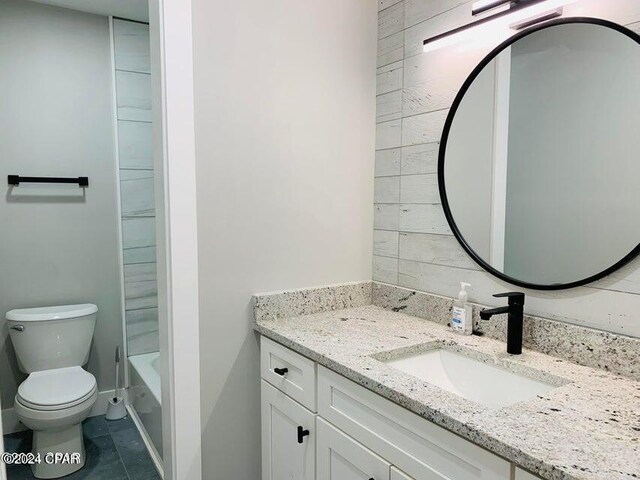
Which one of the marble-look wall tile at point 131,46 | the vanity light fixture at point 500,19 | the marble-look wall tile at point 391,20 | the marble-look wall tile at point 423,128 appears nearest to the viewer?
the vanity light fixture at point 500,19

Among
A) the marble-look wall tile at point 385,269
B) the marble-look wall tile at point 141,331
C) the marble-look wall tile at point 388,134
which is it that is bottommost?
the marble-look wall tile at point 141,331

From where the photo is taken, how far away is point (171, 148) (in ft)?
4.92

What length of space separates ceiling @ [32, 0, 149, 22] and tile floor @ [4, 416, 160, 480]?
245 cm

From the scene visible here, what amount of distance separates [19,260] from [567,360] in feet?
8.97

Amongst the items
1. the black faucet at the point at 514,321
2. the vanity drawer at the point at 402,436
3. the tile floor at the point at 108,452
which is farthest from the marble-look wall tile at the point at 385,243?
the tile floor at the point at 108,452

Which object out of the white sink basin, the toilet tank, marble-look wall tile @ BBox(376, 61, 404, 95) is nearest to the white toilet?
the toilet tank

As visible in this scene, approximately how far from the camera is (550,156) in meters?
1.35

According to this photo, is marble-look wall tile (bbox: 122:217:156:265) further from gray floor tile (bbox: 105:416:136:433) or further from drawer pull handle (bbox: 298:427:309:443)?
drawer pull handle (bbox: 298:427:309:443)

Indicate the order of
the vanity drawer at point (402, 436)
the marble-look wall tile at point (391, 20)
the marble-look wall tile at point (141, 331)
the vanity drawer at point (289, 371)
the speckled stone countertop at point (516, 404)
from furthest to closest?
the marble-look wall tile at point (141, 331) → the marble-look wall tile at point (391, 20) → the vanity drawer at point (289, 371) → the vanity drawer at point (402, 436) → the speckled stone countertop at point (516, 404)

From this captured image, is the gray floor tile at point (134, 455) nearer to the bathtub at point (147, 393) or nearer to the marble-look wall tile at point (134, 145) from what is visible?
the bathtub at point (147, 393)

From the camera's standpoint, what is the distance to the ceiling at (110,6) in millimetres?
2479

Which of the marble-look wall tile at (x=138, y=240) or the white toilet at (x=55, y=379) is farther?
the marble-look wall tile at (x=138, y=240)

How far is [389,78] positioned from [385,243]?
0.71 m

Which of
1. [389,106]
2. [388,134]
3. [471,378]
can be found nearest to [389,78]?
[389,106]
